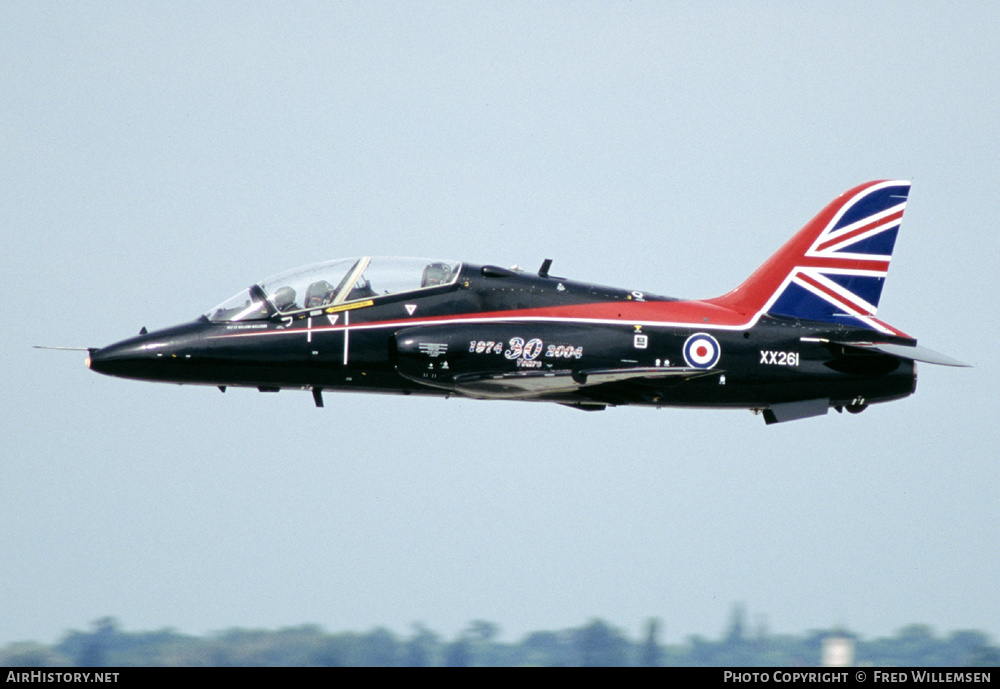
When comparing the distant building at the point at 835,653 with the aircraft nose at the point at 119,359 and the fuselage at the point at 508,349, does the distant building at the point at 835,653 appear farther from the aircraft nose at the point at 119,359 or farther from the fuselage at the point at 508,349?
the aircraft nose at the point at 119,359

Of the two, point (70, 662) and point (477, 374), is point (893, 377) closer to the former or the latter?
point (477, 374)

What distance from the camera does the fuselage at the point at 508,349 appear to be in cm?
2311

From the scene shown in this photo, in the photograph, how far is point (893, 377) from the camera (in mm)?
24359

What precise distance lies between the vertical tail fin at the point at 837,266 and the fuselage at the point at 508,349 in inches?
28.4

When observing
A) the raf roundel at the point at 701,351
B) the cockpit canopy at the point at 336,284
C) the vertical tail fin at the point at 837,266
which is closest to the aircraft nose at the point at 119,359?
the cockpit canopy at the point at 336,284

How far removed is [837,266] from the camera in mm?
25547

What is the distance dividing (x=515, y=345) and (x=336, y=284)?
Answer: 10.5 feet

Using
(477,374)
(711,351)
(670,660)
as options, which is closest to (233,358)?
(477,374)

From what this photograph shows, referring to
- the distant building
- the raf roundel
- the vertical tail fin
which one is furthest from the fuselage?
the distant building

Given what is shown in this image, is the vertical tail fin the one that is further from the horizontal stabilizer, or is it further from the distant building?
the distant building

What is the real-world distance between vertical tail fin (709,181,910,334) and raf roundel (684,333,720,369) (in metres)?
1.23

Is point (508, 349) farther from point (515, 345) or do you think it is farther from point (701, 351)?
point (701, 351)

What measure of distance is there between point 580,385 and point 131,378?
758 cm
